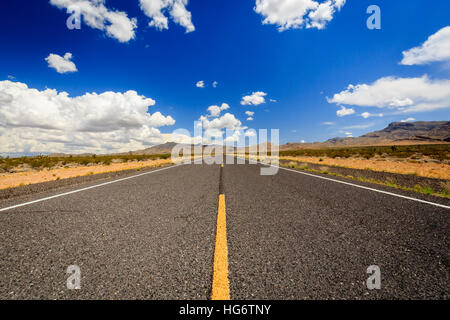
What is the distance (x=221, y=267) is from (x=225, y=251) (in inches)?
11.3

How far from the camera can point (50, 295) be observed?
141cm

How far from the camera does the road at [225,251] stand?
148cm

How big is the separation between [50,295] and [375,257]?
2.81 metres

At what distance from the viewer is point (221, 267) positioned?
5.71 feet

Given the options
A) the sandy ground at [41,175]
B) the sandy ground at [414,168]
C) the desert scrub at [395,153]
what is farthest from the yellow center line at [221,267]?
the desert scrub at [395,153]

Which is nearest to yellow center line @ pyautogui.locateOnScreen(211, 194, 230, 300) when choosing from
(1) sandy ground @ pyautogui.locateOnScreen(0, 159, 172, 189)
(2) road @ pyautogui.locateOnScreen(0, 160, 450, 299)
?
(2) road @ pyautogui.locateOnScreen(0, 160, 450, 299)

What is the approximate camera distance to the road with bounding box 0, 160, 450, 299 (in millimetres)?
1480
